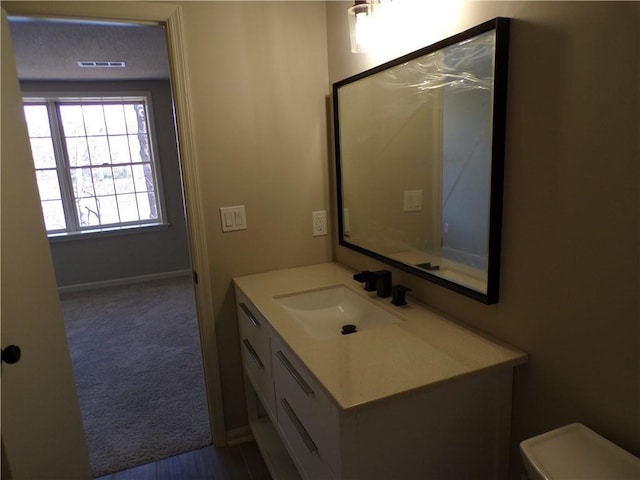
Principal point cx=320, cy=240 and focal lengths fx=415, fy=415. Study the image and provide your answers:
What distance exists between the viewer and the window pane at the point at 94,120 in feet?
15.5


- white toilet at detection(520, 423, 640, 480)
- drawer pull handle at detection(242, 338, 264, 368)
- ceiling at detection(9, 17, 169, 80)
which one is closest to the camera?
white toilet at detection(520, 423, 640, 480)

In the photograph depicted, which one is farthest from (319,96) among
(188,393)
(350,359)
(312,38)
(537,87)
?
(188,393)

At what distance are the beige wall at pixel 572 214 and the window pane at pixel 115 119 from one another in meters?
4.59

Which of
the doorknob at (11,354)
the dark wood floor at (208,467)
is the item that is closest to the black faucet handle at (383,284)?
the dark wood floor at (208,467)

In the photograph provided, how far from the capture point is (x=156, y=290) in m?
4.83

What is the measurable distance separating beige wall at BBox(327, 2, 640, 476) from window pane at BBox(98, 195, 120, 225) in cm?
474

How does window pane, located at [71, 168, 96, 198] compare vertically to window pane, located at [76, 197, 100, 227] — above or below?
above

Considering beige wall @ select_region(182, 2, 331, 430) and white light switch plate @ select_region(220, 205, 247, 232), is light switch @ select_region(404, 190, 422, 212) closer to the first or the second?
beige wall @ select_region(182, 2, 331, 430)

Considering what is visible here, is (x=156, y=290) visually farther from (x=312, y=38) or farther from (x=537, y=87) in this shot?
(x=537, y=87)

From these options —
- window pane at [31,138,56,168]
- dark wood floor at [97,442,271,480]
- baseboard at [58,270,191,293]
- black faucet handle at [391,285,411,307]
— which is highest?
window pane at [31,138,56,168]

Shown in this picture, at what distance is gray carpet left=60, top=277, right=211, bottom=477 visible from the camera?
2.22m

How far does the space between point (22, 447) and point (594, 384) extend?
1649 mm

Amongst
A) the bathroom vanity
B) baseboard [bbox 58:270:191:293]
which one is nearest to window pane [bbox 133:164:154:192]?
baseboard [bbox 58:270:191:293]

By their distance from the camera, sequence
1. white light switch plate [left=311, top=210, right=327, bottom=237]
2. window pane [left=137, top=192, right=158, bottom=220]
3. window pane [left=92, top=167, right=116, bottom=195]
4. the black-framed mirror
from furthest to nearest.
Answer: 1. window pane [left=137, top=192, right=158, bottom=220]
2. window pane [left=92, top=167, right=116, bottom=195]
3. white light switch plate [left=311, top=210, right=327, bottom=237]
4. the black-framed mirror
